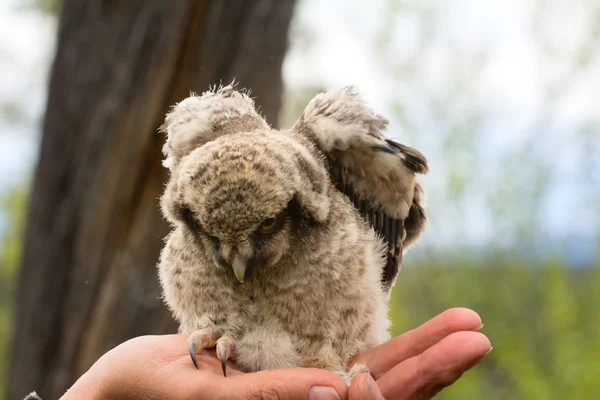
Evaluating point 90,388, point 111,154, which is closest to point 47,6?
point 111,154

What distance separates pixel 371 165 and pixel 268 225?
556 mm

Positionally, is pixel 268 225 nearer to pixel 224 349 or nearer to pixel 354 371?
pixel 224 349

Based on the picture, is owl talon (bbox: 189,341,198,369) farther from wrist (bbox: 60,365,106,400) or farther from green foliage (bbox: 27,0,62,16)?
green foliage (bbox: 27,0,62,16)

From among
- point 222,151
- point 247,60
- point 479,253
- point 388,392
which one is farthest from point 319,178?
point 479,253

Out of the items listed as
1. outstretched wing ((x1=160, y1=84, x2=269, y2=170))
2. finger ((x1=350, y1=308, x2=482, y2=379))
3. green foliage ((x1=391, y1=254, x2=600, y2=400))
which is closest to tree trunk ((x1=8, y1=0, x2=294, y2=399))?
outstretched wing ((x1=160, y1=84, x2=269, y2=170))

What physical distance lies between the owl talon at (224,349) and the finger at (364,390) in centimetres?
45

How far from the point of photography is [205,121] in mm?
2270

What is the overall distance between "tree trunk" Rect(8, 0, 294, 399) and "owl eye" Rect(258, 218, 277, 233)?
3.75ft

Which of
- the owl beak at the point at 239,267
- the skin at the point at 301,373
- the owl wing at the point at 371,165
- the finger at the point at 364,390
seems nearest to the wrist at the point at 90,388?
the skin at the point at 301,373

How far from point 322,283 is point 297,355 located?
0.95 ft

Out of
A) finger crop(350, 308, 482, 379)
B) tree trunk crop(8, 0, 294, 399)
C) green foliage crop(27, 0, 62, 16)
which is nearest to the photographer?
finger crop(350, 308, 482, 379)

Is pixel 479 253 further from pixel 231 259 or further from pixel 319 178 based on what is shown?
pixel 231 259

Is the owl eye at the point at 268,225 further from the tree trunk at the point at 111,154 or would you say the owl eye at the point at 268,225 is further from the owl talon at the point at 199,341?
the tree trunk at the point at 111,154

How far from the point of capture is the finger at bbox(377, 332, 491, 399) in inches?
64.2
